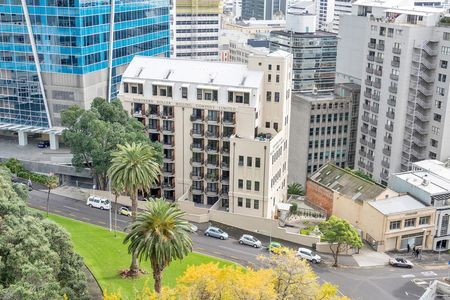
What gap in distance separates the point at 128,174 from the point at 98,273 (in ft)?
53.8

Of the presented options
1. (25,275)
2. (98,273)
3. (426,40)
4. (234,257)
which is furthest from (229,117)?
(25,275)

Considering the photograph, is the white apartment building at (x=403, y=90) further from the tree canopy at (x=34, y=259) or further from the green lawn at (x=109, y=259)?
the tree canopy at (x=34, y=259)

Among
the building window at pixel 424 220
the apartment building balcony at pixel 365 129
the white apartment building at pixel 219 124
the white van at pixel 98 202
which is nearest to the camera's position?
the building window at pixel 424 220

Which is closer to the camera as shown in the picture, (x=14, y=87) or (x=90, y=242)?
(x=90, y=242)

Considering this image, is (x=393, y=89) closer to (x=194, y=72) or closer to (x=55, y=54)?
(x=194, y=72)

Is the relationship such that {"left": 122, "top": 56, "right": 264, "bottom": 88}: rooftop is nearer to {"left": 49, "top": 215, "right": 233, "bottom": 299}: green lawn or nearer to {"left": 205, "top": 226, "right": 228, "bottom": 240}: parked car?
{"left": 205, "top": 226, "right": 228, "bottom": 240}: parked car

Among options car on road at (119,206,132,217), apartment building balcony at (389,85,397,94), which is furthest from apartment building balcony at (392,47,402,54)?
car on road at (119,206,132,217)

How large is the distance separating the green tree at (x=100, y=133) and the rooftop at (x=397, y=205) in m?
40.8

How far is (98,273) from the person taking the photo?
3351 inches

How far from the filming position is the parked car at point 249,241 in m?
98.8

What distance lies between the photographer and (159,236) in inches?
2613

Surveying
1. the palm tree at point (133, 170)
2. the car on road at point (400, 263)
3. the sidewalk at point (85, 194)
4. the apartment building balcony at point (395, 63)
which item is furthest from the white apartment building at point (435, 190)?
the palm tree at point (133, 170)

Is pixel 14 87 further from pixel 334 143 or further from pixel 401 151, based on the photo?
pixel 401 151

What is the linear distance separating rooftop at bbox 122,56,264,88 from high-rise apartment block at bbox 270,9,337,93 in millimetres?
73771
